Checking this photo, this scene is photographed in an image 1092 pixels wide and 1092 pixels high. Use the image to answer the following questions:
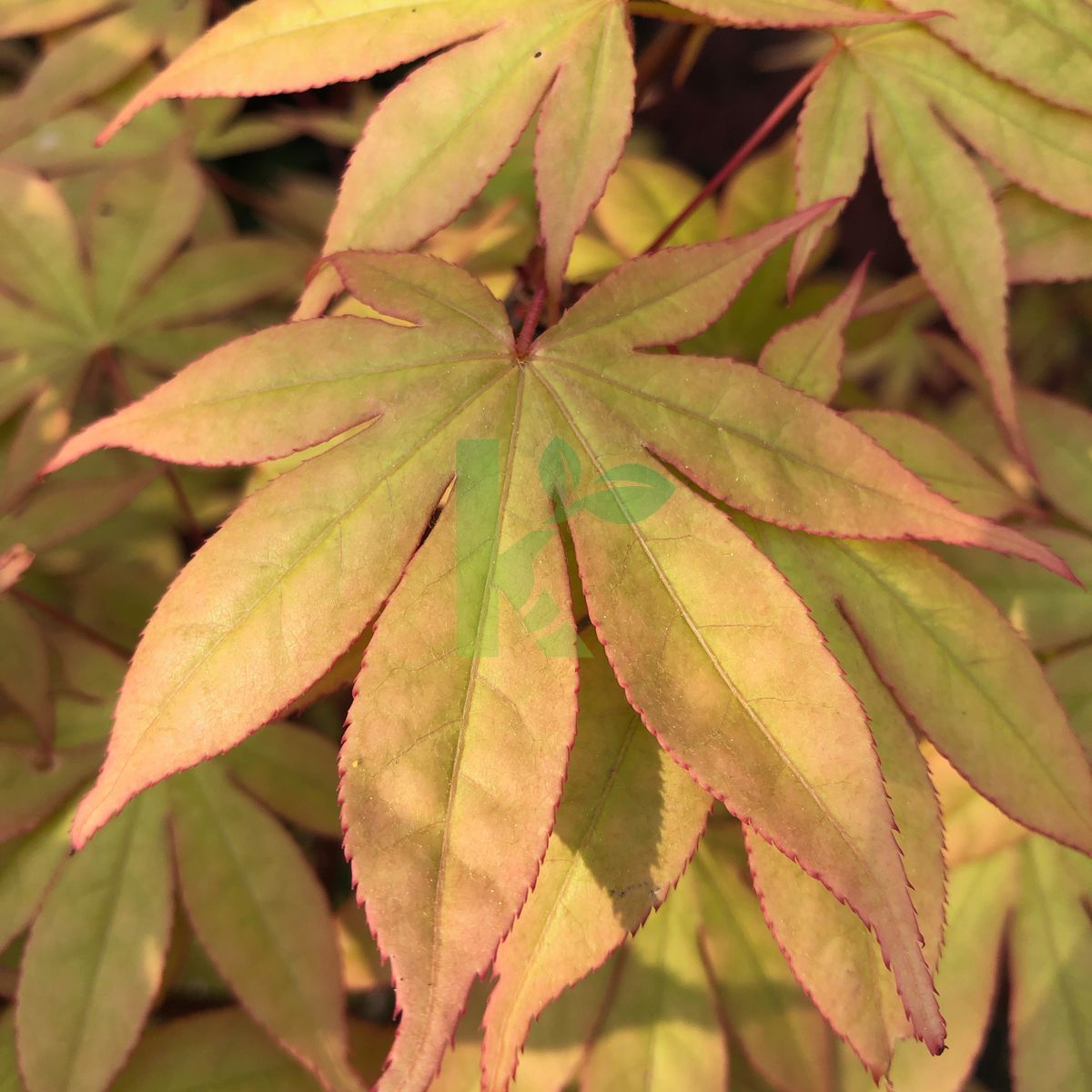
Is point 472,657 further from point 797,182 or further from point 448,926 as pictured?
point 797,182

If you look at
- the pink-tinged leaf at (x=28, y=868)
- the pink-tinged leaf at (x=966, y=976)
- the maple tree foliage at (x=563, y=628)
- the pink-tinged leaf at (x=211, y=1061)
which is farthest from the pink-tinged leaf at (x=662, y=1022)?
the pink-tinged leaf at (x=28, y=868)

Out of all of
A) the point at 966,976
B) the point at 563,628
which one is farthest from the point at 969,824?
the point at 563,628

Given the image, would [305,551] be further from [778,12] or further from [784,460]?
[778,12]

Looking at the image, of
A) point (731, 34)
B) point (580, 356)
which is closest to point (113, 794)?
point (580, 356)

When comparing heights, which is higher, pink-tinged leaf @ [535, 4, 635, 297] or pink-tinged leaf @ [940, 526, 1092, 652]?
pink-tinged leaf @ [535, 4, 635, 297]

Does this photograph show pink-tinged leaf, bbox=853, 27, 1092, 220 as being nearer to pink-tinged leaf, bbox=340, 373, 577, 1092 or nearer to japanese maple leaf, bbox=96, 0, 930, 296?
japanese maple leaf, bbox=96, 0, 930, 296

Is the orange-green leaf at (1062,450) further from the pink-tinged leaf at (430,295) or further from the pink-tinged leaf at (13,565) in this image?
the pink-tinged leaf at (13,565)

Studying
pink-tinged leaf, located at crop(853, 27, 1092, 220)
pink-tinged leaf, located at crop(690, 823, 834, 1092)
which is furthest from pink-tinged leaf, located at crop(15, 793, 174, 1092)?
pink-tinged leaf, located at crop(853, 27, 1092, 220)
